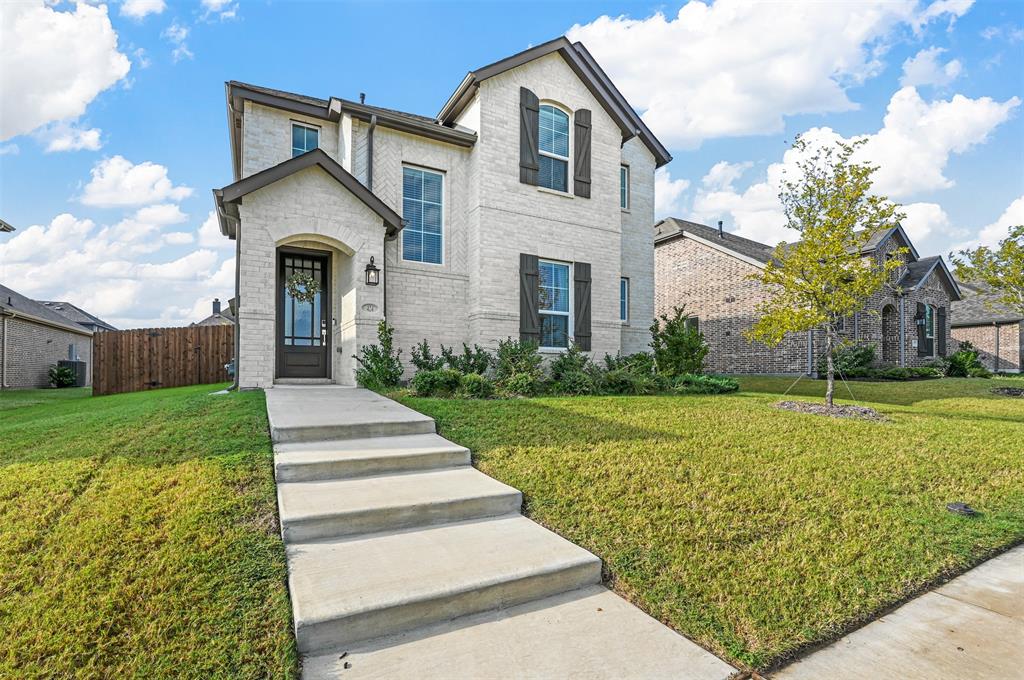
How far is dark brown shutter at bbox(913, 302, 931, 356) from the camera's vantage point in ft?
60.6

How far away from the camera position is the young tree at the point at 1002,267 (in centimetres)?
1166

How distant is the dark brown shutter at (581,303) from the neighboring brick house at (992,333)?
70.3 ft

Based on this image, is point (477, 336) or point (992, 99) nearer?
point (477, 336)

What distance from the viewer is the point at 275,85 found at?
10.1m

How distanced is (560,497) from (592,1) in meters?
8.65

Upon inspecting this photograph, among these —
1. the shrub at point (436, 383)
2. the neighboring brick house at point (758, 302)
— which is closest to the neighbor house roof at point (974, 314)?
the neighboring brick house at point (758, 302)

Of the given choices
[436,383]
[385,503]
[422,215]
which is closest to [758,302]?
[422,215]

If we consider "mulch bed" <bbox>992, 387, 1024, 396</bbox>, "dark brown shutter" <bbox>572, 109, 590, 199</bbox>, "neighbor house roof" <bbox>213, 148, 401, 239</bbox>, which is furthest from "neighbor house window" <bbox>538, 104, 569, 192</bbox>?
"mulch bed" <bbox>992, 387, 1024, 396</bbox>

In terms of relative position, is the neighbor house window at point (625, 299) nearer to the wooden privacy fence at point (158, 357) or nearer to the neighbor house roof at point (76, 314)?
the wooden privacy fence at point (158, 357)

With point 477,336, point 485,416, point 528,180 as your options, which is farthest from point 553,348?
point 485,416

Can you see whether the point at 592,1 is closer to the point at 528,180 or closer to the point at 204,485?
the point at 528,180

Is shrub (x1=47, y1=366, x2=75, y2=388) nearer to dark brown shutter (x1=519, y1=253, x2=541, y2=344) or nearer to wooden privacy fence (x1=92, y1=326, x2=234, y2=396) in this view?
wooden privacy fence (x1=92, y1=326, x2=234, y2=396)

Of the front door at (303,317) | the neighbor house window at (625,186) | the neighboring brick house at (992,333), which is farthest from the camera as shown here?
the neighboring brick house at (992,333)

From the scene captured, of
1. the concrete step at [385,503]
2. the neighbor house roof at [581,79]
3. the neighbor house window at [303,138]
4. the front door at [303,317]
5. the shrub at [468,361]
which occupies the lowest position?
the concrete step at [385,503]
